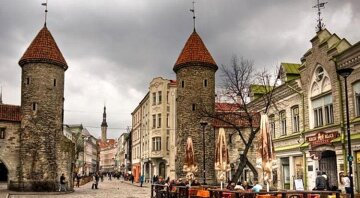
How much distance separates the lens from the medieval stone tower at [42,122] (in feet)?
116

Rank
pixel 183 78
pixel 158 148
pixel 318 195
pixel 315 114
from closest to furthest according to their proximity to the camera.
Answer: pixel 318 195, pixel 315 114, pixel 183 78, pixel 158 148

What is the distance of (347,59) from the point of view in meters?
22.1

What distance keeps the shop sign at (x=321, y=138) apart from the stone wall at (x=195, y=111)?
12.8m

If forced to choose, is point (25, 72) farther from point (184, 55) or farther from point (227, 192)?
point (227, 192)

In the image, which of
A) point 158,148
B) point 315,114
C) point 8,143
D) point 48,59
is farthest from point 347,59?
point 158,148

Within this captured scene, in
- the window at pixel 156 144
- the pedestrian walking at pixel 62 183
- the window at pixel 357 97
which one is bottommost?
the pedestrian walking at pixel 62 183

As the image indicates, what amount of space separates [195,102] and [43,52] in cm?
1413

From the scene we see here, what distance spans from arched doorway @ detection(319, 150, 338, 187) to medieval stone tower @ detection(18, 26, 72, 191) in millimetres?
22313

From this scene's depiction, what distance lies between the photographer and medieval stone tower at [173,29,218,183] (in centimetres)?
3706

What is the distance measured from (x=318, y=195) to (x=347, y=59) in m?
10.4

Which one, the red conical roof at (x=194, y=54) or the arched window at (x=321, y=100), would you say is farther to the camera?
the red conical roof at (x=194, y=54)

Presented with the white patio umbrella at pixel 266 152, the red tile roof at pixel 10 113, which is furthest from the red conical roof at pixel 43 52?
the white patio umbrella at pixel 266 152

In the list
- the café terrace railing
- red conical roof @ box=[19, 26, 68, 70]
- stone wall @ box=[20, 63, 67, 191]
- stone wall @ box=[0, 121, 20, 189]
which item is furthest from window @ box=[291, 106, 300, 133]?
stone wall @ box=[0, 121, 20, 189]

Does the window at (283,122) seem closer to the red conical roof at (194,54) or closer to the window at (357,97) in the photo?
the window at (357,97)
